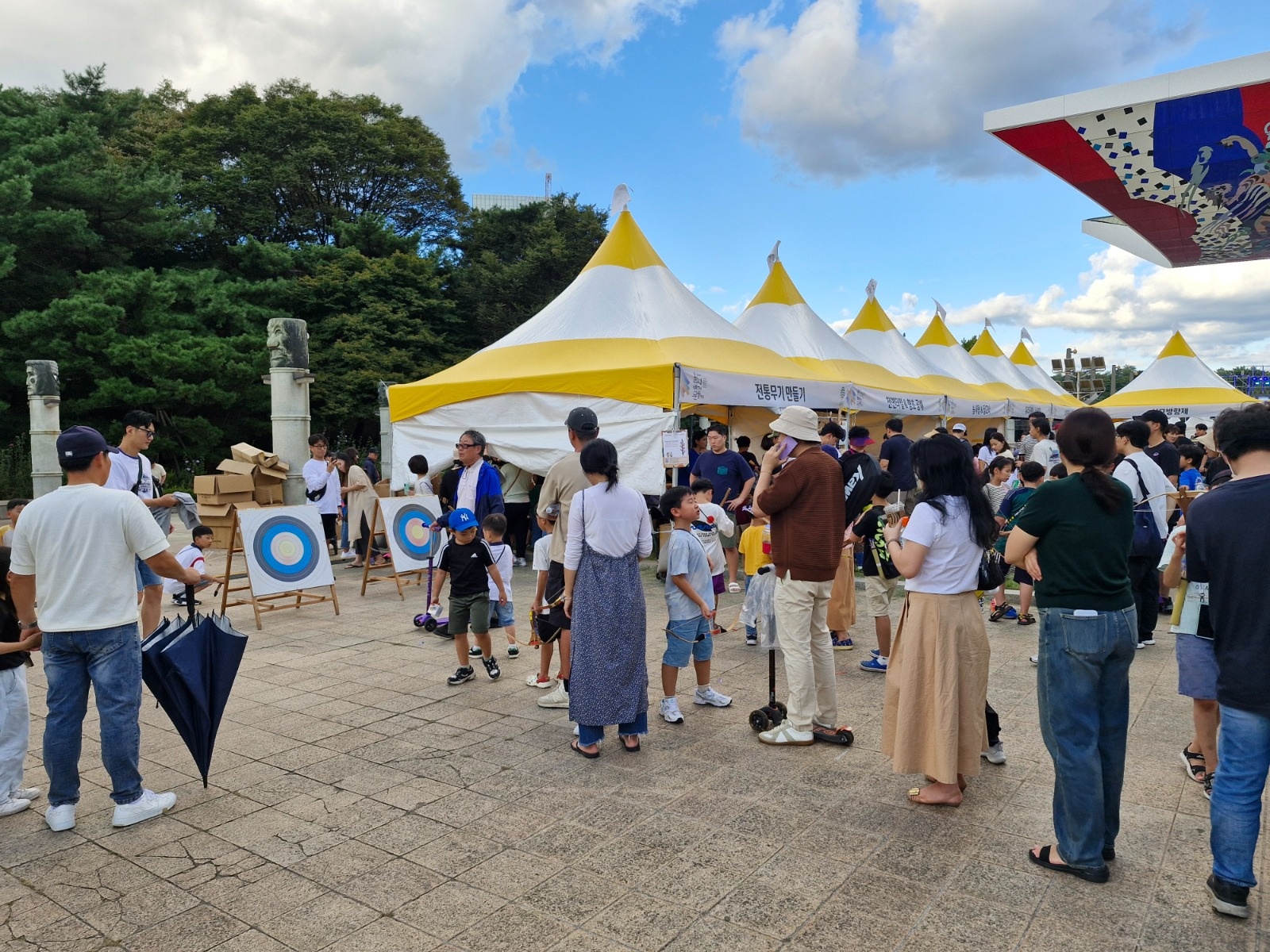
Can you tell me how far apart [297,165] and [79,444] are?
28.1 metres

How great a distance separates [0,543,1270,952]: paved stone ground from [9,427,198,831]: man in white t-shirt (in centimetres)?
27

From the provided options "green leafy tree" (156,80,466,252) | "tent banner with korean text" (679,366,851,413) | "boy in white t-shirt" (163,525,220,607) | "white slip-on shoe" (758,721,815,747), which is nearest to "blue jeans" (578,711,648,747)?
"white slip-on shoe" (758,721,815,747)

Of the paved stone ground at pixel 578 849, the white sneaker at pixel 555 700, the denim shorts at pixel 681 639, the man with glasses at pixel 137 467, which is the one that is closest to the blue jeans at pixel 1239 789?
the paved stone ground at pixel 578 849

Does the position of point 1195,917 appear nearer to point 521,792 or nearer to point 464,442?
point 521,792

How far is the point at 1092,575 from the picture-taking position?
9.14 ft

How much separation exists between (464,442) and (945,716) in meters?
4.00

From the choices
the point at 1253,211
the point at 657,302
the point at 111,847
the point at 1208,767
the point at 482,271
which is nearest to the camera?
the point at 111,847

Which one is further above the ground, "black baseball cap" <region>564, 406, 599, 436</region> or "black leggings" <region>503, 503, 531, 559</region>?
"black baseball cap" <region>564, 406, 599, 436</region>

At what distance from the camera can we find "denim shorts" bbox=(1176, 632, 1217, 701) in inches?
133

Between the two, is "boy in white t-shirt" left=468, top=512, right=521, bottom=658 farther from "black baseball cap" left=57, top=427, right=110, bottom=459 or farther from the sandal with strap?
the sandal with strap

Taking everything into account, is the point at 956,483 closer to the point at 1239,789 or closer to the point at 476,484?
the point at 1239,789

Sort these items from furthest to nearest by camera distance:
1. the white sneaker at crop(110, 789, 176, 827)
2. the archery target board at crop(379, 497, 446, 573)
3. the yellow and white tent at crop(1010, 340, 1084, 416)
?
the yellow and white tent at crop(1010, 340, 1084, 416) → the archery target board at crop(379, 497, 446, 573) → the white sneaker at crop(110, 789, 176, 827)

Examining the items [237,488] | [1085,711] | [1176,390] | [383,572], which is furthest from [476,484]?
[1176,390]

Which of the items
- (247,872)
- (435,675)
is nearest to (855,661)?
(435,675)
